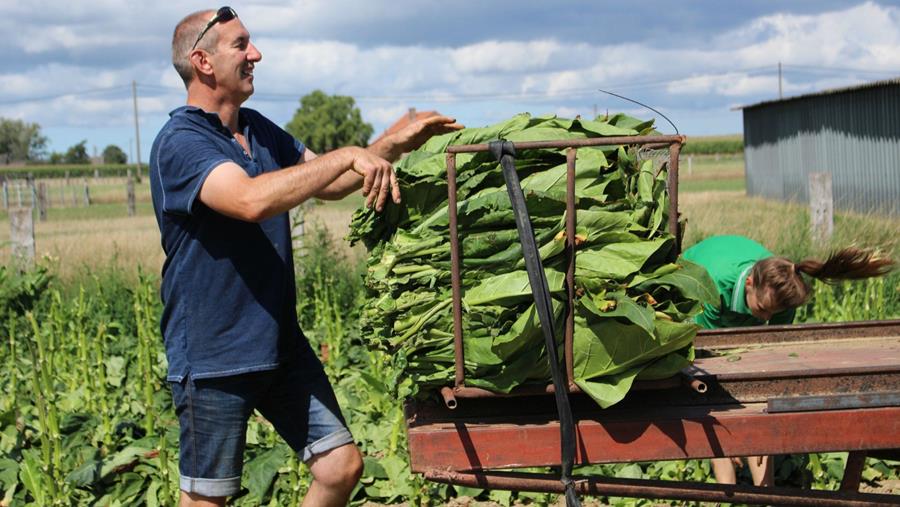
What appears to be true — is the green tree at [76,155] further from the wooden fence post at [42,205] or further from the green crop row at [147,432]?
the green crop row at [147,432]

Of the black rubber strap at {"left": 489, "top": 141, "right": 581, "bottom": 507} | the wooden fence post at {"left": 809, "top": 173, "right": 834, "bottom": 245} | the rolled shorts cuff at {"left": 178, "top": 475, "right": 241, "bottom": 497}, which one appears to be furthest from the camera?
the wooden fence post at {"left": 809, "top": 173, "right": 834, "bottom": 245}

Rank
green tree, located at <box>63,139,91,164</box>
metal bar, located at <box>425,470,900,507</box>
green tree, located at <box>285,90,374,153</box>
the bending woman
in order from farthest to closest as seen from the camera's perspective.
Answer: green tree, located at <box>63,139,91,164</box> < green tree, located at <box>285,90,374,153</box> < the bending woman < metal bar, located at <box>425,470,900,507</box>

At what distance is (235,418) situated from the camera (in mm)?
3287

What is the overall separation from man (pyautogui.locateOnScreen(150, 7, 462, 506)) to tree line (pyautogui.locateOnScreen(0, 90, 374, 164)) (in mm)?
66277

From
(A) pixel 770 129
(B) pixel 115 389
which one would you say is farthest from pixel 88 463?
(A) pixel 770 129

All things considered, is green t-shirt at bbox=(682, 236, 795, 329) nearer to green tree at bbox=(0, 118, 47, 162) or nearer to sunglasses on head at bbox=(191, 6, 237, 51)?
sunglasses on head at bbox=(191, 6, 237, 51)

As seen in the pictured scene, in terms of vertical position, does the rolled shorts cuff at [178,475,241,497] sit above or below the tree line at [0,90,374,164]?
below

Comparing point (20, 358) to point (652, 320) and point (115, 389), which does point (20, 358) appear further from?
point (652, 320)

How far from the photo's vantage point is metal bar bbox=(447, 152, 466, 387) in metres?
2.49

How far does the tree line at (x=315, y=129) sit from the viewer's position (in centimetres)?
7569

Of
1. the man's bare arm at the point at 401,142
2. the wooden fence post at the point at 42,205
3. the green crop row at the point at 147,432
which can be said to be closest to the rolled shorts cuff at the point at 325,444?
the green crop row at the point at 147,432

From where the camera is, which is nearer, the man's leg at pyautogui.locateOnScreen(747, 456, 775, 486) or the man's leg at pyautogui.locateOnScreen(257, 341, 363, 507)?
the man's leg at pyautogui.locateOnScreen(257, 341, 363, 507)

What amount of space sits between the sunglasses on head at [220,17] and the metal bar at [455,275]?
1234mm

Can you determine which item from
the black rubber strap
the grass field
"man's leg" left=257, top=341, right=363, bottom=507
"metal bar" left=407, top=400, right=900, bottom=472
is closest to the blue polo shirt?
"man's leg" left=257, top=341, right=363, bottom=507
